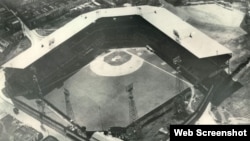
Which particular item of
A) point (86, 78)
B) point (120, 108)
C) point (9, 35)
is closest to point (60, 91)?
point (86, 78)

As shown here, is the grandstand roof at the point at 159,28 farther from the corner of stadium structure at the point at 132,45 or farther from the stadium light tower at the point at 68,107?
the stadium light tower at the point at 68,107

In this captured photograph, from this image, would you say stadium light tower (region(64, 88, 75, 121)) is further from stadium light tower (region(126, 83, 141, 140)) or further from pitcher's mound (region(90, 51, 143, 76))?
pitcher's mound (region(90, 51, 143, 76))

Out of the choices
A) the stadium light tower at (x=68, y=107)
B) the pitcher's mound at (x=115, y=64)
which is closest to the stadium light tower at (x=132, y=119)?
the pitcher's mound at (x=115, y=64)

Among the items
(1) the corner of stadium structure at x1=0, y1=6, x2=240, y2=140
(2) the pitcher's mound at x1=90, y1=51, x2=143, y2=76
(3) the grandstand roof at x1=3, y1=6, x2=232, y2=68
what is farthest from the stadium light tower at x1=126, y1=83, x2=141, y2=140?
(3) the grandstand roof at x1=3, y1=6, x2=232, y2=68

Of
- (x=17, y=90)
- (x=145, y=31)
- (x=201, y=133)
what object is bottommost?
(x=17, y=90)

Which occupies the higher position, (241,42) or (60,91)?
(241,42)

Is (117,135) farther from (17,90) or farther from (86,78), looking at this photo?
(17,90)

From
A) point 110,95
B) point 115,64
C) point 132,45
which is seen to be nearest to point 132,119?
point 110,95

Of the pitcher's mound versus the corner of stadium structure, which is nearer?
the corner of stadium structure
